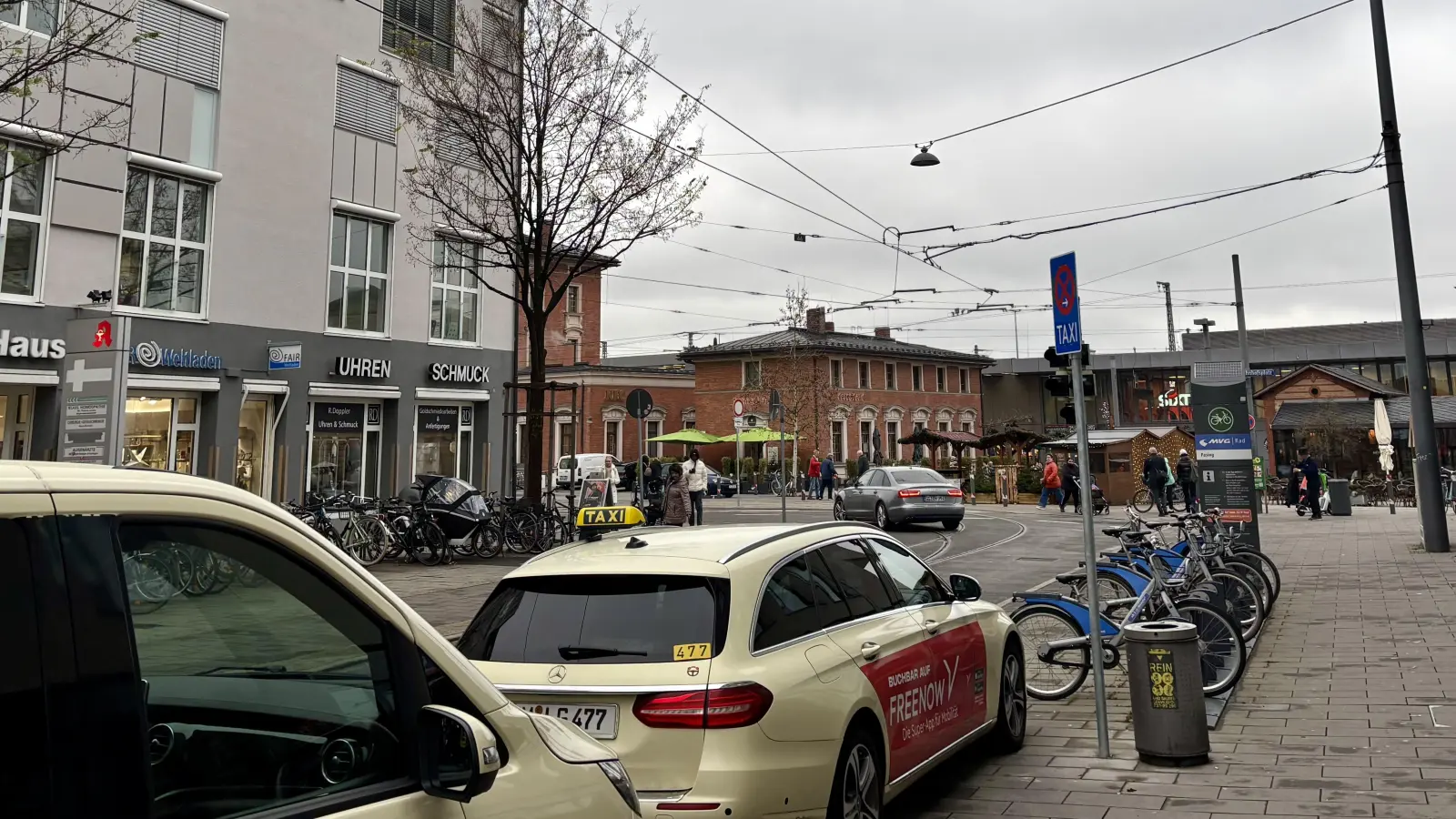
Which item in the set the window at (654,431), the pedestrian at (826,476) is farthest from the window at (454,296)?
the window at (654,431)

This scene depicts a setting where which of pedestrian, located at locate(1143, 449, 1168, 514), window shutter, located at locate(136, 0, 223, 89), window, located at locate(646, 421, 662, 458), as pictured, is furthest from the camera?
window, located at locate(646, 421, 662, 458)

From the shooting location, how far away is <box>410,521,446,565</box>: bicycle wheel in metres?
17.7

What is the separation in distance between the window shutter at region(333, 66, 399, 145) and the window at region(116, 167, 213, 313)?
359cm

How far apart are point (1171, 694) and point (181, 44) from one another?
62.7ft

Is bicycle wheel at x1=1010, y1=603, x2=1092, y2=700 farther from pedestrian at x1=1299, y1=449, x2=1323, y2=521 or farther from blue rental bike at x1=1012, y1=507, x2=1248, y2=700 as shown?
pedestrian at x1=1299, y1=449, x2=1323, y2=521

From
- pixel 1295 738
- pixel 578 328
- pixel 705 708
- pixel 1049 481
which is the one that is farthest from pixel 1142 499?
pixel 578 328

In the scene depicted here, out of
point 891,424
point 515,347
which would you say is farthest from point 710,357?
point 515,347

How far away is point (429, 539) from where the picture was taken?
17.7 m

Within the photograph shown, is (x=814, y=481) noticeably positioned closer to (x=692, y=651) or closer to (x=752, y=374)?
(x=752, y=374)

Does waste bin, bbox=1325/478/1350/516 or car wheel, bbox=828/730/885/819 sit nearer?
car wheel, bbox=828/730/885/819

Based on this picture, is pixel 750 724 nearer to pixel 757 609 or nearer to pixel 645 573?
pixel 757 609

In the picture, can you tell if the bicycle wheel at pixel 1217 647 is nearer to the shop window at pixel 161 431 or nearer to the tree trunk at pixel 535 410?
the tree trunk at pixel 535 410

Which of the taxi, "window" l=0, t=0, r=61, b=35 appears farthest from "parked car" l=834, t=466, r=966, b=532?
the taxi

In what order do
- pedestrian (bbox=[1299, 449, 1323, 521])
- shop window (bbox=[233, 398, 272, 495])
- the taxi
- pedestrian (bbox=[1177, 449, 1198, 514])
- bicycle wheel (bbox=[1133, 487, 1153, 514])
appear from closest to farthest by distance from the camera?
1. the taxi
2. shop window (bbox=[233, 398, 272, 495])
3. pedestrian (bbox=[1299, 449, 1323, 521])
4. pedestrian (bbox=[1177, 449, 1198, 514])
5. bicycle wheel (bbox=[1133, 487, 1153, 514])
